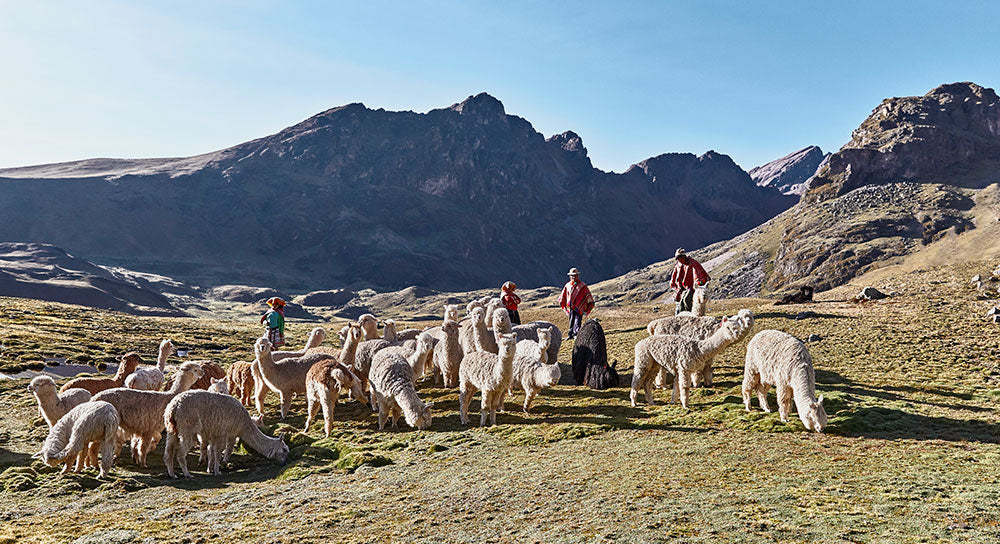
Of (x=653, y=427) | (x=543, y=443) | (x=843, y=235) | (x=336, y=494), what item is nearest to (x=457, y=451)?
(x=543, y=443)

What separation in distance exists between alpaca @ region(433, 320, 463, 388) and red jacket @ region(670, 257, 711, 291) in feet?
26.1

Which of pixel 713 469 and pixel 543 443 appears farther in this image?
pixel 543 443

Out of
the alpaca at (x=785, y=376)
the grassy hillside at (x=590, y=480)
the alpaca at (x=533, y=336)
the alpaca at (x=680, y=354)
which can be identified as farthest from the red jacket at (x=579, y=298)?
the alpaca at (x=785, y=376)

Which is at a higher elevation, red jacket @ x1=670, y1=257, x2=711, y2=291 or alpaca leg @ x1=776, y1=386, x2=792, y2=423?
red jacket @ x1=670, y1=257, x2=711, y2=291

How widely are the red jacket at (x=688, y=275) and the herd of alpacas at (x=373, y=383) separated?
66.7 inches

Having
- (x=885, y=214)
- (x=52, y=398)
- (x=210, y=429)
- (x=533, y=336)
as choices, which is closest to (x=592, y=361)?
(x=533, y=336)

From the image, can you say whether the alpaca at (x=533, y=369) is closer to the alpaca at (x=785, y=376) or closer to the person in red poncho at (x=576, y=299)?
the alpaca at (x=785, y=376)

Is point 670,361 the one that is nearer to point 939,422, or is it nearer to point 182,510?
point 939,422

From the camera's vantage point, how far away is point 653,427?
41.0 ft

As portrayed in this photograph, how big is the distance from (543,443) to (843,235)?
6028 inches

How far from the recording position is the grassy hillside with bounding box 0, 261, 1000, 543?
24.0 ft

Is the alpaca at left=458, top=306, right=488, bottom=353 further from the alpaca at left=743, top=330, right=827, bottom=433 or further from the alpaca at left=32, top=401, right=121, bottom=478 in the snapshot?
the alpaca at left=32, top=401, right=121, bottom=478

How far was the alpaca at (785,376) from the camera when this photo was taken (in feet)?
37.1

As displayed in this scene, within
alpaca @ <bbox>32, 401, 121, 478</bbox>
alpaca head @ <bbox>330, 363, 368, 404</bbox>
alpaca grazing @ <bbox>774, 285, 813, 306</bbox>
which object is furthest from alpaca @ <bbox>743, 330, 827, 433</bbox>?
alpaca grazing @ <bbox>774, 285, 813, 306</bbox>
